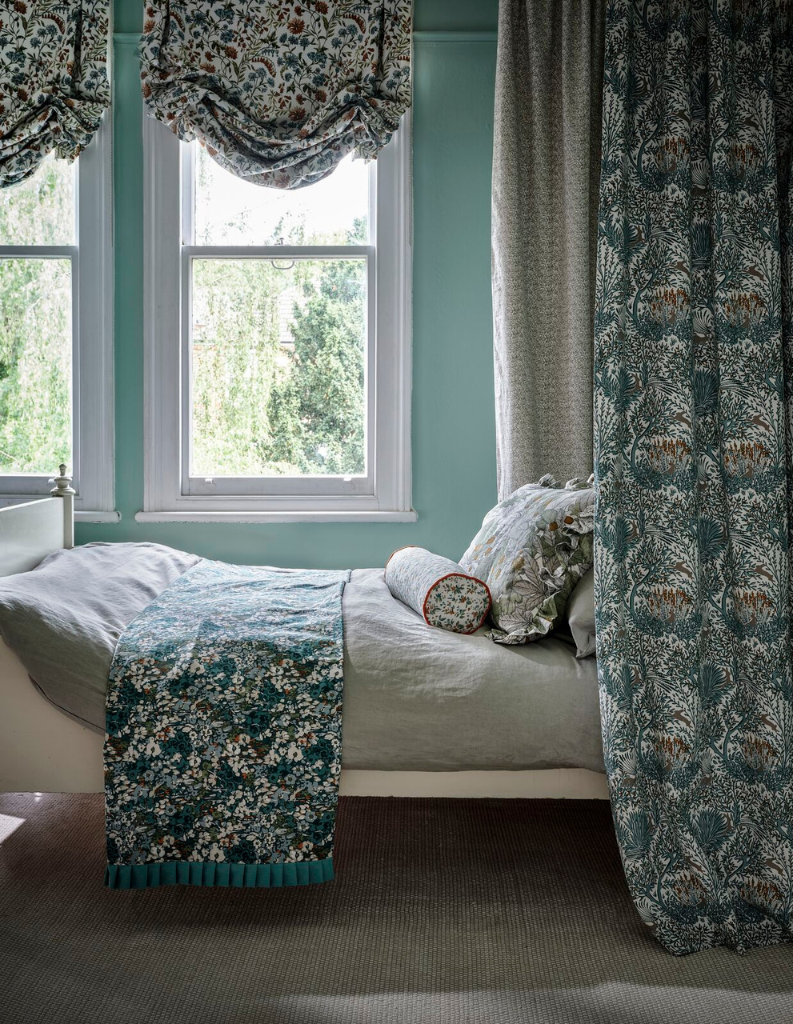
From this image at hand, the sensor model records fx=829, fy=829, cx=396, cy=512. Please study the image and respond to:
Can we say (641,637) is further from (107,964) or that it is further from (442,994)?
(107,964)

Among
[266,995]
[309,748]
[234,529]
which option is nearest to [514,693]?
[309,748]

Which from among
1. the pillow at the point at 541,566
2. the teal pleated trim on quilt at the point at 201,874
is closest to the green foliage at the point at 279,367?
the pillow at the point at 541,566

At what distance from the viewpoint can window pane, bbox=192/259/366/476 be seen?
3.31 m

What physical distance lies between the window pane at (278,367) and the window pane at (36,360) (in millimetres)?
526

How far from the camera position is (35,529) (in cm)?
255

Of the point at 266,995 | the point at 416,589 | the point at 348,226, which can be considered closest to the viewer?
the point at 266,995

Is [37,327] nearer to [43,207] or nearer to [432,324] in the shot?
[43,207]

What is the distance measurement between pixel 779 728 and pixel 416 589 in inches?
35.9

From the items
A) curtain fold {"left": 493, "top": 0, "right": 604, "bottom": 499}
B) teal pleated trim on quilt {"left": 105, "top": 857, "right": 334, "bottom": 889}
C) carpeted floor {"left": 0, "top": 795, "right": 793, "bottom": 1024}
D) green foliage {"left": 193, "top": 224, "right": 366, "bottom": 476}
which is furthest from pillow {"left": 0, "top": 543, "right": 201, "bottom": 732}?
curtain fold {"left": 493, "top": 0, "right": 604, "bottom": 499}

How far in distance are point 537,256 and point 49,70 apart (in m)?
1.94

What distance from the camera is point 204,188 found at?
329cm

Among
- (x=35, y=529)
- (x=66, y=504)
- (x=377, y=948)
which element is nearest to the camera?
(x=377, y=948)

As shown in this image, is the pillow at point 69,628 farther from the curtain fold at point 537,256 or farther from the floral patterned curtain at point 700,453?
the curtain fold at point 537,256

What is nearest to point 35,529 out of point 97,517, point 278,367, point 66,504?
point 66,504
